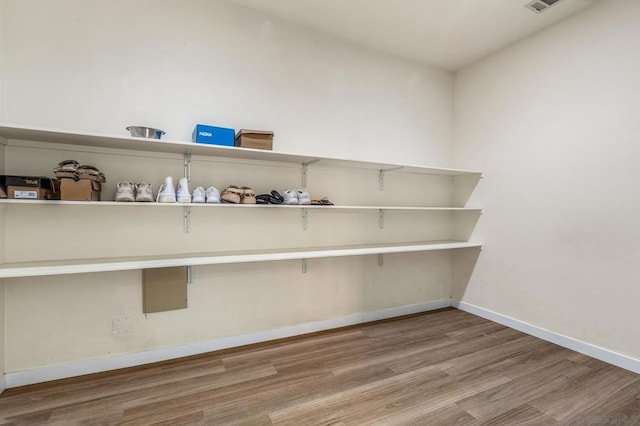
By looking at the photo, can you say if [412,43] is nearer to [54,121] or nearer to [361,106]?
[361,106]

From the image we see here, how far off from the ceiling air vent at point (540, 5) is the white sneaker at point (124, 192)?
3177 mm

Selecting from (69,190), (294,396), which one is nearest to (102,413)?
(294,396)

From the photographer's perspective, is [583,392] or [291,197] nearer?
[583,392]

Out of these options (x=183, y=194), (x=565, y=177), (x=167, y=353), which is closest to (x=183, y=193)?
(x=183, y=194)

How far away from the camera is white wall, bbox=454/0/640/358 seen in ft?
7.15

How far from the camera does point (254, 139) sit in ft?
7.13

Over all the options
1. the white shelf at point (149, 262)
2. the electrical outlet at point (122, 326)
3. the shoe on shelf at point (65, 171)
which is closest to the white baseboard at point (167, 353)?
the electrical outlet at point (122, 326)

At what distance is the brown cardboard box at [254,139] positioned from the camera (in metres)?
2.15

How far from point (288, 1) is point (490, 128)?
2.27 metres

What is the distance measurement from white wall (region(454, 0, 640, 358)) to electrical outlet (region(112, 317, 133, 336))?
10.5ft

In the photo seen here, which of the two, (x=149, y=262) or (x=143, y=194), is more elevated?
(x=143, y=194)

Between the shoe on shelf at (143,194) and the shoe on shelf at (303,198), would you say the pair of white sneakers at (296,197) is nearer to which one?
the shoe on shelf at (303,198)

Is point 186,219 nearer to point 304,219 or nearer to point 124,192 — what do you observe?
point 124,192

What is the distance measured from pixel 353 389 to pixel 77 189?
2.01 metres
